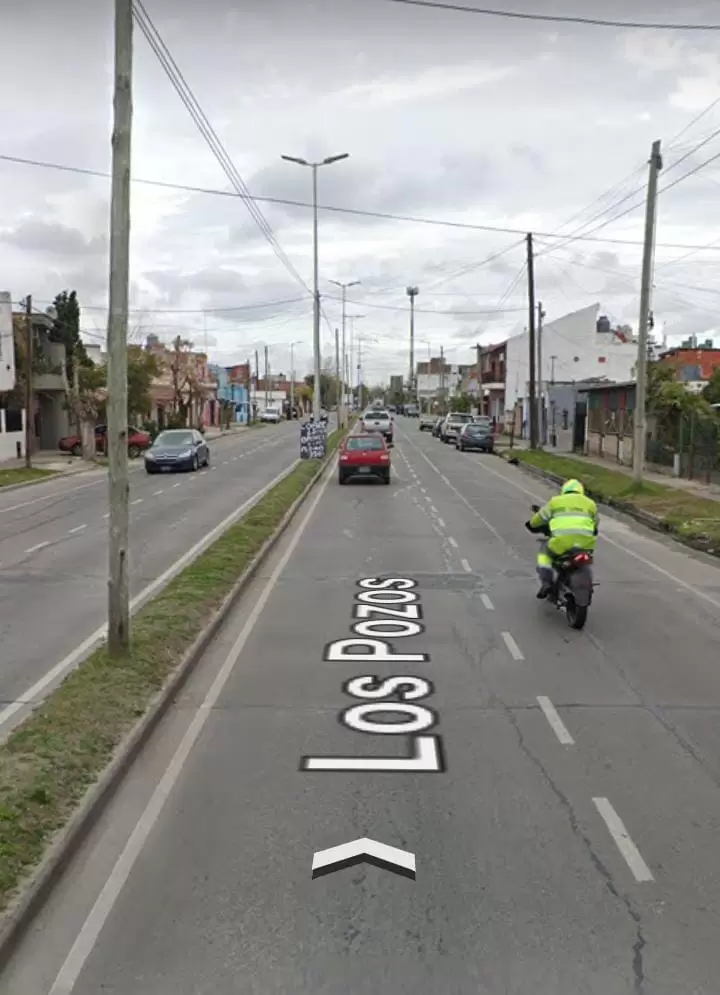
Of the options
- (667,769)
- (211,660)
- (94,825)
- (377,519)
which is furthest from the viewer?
(377,519)

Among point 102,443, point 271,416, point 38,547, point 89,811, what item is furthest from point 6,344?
point 271,416

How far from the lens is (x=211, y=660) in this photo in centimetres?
1013

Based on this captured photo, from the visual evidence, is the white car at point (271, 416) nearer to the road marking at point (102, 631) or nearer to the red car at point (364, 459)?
the red car at point (364, 459)

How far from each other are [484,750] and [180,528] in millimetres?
14147

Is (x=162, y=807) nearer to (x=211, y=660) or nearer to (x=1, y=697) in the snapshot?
(x=1, y=697)

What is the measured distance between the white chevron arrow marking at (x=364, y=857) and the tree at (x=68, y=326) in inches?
1978

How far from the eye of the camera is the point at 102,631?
1134 centimetres

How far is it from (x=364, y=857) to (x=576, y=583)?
21.1 ft

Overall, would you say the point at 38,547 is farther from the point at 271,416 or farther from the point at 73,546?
the point at 271,416

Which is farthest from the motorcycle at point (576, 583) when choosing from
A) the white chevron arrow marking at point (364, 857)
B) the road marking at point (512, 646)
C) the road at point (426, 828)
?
the white chevron arrow marking at point (364, 857)

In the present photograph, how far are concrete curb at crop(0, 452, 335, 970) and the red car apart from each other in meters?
20.4

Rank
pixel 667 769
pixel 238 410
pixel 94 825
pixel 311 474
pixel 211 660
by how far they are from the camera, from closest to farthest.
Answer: pixel 94 825, pixel 667 769, pixel 211 660, pixel 311 474, pixel 238 410

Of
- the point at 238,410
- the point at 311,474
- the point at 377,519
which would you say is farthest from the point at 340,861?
the point at 238,410

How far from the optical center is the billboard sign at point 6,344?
41.2 meters
